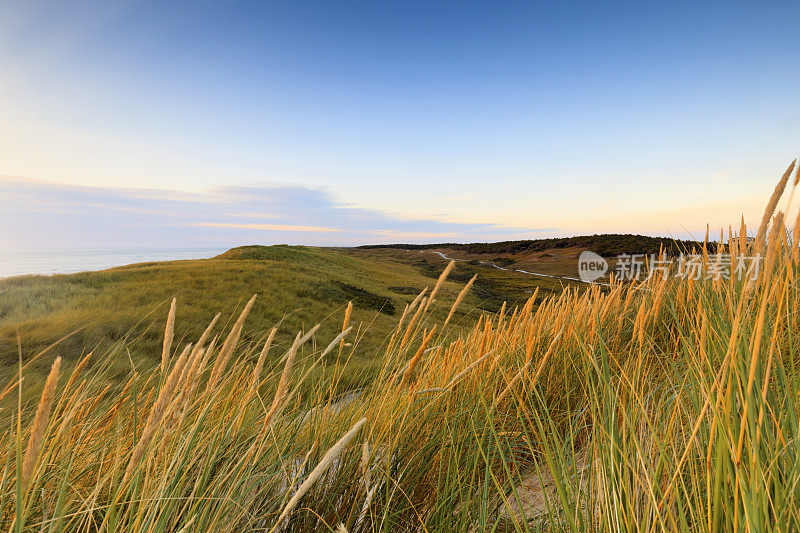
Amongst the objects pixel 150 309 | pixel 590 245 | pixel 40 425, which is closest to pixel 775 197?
pixel 40 425

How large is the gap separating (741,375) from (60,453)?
2551mm

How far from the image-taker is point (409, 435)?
1803mm

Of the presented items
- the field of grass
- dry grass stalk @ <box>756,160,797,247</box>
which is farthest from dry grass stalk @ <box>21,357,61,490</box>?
dry grass stalk @ <box>756,160,797,247</box>

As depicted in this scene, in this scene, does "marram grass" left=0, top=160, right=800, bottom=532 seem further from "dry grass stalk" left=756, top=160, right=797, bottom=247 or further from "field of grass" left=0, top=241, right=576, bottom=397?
Answer: "field of grass" left=0, top=241, right=576, bottom=397

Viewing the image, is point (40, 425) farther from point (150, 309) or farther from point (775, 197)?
Result: point (150, 309)

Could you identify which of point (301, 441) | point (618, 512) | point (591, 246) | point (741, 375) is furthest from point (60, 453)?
point (591, 246)

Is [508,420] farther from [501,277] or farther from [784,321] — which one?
[501,277]

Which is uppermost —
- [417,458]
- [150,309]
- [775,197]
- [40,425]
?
[775,197]

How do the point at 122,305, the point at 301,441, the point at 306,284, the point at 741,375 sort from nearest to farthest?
the point at 741,375 < the point at 301,441 < the point at 122,305 < the point at 306,284

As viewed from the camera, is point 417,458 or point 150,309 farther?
point 150,309

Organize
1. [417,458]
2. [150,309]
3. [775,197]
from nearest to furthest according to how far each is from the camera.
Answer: [417,458] → [775,197] → [150,309]

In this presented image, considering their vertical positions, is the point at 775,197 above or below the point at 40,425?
above

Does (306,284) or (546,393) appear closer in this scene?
(546,393)

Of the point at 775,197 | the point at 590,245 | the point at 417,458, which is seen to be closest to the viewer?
the point at 417,458
